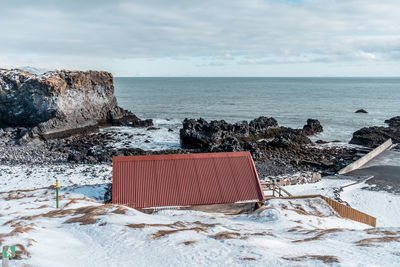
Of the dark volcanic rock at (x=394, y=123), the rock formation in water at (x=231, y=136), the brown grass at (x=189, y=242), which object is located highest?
the dark volcanic rock at (x=394, y=123)

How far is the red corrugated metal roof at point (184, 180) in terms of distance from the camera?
1633cm

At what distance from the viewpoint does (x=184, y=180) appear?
1711 centimetres

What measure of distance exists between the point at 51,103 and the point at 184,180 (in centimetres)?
3548

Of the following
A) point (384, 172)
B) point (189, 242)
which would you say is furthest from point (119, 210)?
point (384, 172)

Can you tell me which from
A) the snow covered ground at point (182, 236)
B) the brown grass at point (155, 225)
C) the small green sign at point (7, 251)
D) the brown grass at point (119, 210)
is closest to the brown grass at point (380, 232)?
the snow covered ground at point (182, 236)

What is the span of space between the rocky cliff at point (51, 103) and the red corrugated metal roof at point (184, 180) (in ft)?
95.8

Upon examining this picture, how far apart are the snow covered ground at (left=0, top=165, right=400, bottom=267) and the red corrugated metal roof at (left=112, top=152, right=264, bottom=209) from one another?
3.15ft

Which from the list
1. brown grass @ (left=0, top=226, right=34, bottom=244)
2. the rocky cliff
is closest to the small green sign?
brown grass @ (left=0, top=226, right=34, bottom=244)

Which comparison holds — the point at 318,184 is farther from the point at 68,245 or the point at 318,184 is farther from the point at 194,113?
the point at 194,113

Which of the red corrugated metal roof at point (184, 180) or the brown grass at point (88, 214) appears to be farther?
the red corrugated metal roof at point (184, 180)

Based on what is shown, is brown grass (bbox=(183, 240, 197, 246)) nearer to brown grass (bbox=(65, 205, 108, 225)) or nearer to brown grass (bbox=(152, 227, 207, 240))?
brown grass (bbox=(152, 227, 207, 240))

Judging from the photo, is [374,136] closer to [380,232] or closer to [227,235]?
[380,232]

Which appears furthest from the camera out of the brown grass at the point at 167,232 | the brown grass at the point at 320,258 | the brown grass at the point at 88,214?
the brown grass at the point at 88,214

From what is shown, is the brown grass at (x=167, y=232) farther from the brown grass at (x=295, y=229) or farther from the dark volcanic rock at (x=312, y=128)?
the dark volcanic rock at (x=312, y=128)
